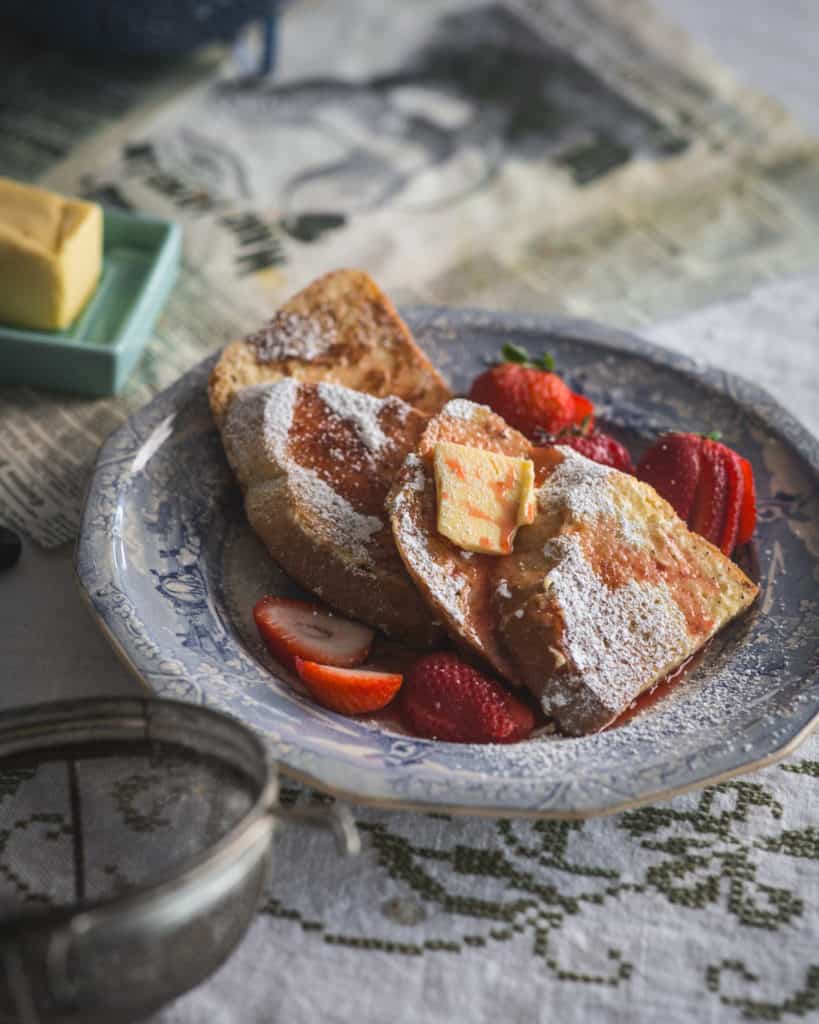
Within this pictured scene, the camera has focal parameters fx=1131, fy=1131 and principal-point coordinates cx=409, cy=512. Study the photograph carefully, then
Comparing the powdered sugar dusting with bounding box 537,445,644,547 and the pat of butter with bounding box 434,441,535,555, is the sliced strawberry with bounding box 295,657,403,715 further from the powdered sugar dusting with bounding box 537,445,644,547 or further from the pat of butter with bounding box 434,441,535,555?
the powdered sugar dusting with bounding box 537,445,644,547

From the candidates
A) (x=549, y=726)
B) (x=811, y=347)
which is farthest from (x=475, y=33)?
(x=549, y=726)

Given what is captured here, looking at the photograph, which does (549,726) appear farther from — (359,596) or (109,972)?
(109,972)

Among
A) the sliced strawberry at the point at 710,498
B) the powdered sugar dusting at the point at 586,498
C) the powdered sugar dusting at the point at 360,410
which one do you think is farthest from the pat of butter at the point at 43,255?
the sliced strawberry at the point at 710,498

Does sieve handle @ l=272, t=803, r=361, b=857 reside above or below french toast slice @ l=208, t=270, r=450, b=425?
above

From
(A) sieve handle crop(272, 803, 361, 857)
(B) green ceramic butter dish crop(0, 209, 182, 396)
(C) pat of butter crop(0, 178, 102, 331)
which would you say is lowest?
(B) green ceramic butter dish crop(0, 209, 182, 396)

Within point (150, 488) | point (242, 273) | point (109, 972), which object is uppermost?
point (109, 972)

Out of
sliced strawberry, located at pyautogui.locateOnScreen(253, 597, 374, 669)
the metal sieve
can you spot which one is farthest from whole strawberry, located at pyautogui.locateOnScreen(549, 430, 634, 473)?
the metal sieve
